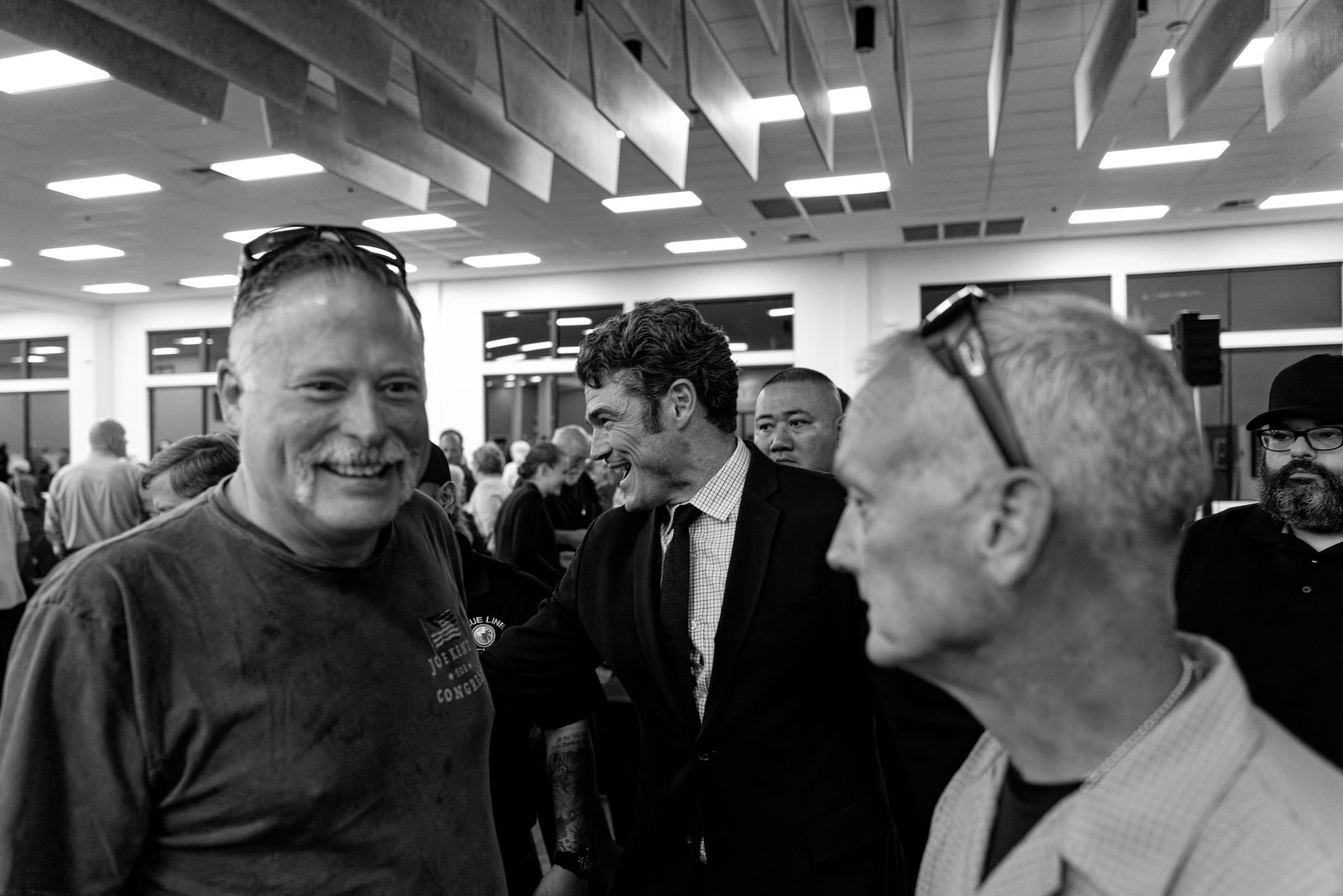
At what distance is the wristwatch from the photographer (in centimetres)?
190

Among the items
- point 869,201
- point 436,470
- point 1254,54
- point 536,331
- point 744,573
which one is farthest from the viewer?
point 536,331

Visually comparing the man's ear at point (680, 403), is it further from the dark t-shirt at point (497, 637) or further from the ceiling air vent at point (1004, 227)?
the ceiling air vent at point (1004, 227)

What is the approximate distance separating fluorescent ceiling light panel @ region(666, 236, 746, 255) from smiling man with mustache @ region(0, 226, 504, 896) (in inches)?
434

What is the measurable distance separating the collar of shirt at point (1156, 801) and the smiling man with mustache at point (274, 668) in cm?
76

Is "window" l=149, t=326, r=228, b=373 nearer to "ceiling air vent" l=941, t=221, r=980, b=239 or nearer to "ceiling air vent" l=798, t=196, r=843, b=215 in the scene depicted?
"ceiling air vent" l=798, t=196, r=843, b=215

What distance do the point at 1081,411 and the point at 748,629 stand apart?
1060 millimetres

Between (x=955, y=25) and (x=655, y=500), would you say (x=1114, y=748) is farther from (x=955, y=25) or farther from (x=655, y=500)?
(x=955, y=25)

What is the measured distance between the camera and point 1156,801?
0.82 meters

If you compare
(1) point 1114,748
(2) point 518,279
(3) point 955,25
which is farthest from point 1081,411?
(2) point 518,279

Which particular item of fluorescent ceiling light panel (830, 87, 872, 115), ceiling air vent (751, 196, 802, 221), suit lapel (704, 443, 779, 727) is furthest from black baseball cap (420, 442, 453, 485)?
ceiling air vent (751, 196, 802, 221)

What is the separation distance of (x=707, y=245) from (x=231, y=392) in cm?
1151

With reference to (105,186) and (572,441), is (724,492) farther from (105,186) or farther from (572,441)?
(105,186)

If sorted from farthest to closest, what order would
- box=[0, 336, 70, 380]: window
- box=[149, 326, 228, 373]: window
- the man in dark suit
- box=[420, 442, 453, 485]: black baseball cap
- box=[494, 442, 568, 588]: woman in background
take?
box=[0, 336, 70, 380]: window
box=[149, 326, 228, 373]: window
box=[494, 442, 568, 588]: woman in background
box=[420, 442, 453, 485]: black baseball cap
the man in dark suit

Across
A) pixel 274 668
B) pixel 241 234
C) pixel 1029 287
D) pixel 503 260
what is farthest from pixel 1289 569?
pixel 503 260
